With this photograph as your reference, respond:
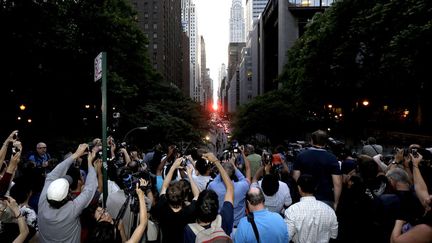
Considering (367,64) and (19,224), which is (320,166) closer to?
(19,224)

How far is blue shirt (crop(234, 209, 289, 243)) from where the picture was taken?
3.45 metres

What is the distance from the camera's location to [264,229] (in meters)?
3.49

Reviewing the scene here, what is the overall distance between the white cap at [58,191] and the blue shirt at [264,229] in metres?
1.95

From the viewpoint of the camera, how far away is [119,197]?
4.61m

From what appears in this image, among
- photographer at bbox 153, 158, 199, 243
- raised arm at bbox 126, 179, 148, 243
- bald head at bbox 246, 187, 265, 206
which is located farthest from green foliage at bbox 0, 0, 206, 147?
bald head at bbox 246, 187, 265, 206

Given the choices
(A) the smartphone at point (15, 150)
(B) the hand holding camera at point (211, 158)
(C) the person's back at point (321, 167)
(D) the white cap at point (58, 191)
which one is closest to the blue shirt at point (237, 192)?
(C) the person's back at point (321, 167)

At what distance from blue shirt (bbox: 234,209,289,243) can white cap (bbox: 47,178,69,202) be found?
1954mm

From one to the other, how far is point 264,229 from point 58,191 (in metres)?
2.29

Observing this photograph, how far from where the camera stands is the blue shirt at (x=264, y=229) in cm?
345

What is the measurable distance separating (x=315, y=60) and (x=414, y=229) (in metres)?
28.1

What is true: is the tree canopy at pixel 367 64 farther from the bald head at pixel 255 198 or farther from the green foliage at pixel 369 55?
the bald head at pixel 255 198

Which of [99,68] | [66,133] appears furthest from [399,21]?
[66,133]

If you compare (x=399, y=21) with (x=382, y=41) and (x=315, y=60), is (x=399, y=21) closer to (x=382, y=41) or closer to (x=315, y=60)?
(x=382, y=41)

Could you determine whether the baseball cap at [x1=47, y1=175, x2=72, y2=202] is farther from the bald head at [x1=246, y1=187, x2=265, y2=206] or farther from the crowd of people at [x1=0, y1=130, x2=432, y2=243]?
the bald head at [x1=246, y1=187, x2=265, y2=206]
